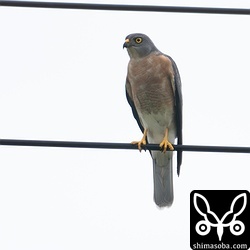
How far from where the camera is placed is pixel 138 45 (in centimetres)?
827

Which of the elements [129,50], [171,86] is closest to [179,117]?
[171,86]

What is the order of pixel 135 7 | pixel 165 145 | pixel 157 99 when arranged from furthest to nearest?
pixel 157 99, pixel 165 145, pixel 135 7

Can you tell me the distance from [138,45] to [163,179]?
58.7 inches

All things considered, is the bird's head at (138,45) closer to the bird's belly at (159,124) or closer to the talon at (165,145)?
the bird's belly at (159,124)

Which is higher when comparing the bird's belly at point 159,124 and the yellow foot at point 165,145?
the bird's belly at point 159,124

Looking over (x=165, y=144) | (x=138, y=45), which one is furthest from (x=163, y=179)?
(x=138, y=45)

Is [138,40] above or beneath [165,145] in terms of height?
above

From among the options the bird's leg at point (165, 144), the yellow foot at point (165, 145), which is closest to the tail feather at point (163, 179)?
the bird's leg at point (165, 144)

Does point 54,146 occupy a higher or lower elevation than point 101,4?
lower

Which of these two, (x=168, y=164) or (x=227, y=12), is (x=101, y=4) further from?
(x=168, y=164)

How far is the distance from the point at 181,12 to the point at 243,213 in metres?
2.13

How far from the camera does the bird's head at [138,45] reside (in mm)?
8234

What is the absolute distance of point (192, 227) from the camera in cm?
709

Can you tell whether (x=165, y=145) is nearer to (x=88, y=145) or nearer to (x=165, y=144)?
(x=165, y=144)
